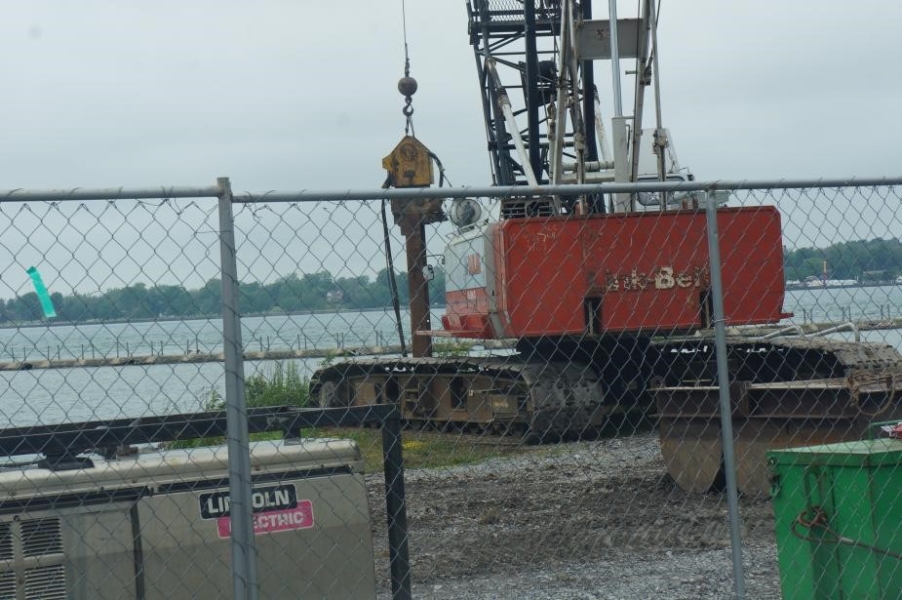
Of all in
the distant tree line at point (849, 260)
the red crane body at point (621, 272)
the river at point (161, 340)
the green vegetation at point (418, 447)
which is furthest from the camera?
the green vegetation at point (418, 447)

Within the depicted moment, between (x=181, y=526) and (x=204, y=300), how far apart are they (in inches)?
36.2

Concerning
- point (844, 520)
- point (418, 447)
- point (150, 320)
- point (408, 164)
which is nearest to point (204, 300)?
point (150, 320)

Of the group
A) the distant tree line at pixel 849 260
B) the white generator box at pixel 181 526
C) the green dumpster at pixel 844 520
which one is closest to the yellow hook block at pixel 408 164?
the distant tree line at pixel 849 260

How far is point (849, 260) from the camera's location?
18.4 feet

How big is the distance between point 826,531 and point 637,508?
3933 millimetres

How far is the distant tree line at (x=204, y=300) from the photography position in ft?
11.7

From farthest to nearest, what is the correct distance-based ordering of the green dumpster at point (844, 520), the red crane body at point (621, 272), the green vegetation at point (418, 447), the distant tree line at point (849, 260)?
the green vegetation at point (418, 447) → the red crane body at point (621, 272) → the distant tree line at point (849, 260) → the green dumpster at point (844, 520)

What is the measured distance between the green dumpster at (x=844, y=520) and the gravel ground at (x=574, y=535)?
1057mm

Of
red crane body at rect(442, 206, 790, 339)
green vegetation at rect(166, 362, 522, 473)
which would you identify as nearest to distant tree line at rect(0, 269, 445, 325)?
red crane body at rect(442, 206, 790, 339)

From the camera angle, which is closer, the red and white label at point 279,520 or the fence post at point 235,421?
the fence post at point 235,421

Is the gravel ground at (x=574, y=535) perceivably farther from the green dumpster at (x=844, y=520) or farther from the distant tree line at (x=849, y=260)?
the distant tree line at (x=849, y=260)

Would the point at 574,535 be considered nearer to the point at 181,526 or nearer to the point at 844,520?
the point at 844,520

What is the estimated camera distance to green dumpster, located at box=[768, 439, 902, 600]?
4.81 m

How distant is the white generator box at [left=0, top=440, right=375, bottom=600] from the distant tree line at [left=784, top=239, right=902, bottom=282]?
7.99 feet
